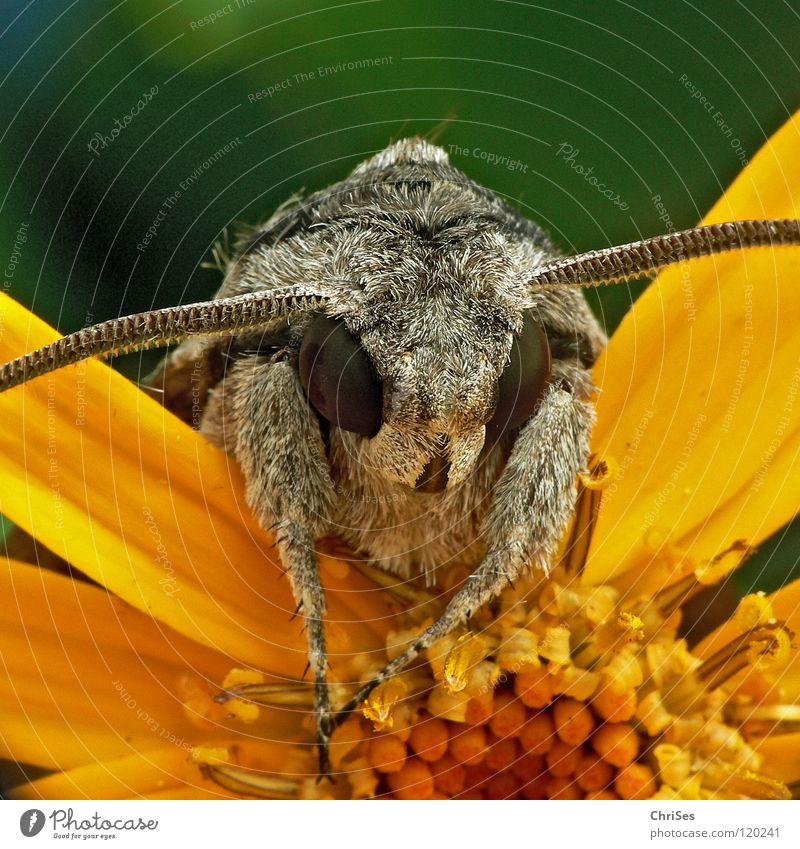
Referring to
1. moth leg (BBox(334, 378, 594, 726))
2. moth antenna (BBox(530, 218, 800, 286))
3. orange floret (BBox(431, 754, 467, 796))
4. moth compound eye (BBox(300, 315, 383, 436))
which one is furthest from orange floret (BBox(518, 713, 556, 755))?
moth antenna (BBox(530, 218, 800, 286))

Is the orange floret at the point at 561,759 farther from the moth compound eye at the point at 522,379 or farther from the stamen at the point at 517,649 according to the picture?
the moth compound eye at the point at 522,379

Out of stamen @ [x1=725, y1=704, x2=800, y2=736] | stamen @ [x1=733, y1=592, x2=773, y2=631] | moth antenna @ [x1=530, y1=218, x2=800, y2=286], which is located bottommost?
stamen @ [x1=725, y1=704, x2=800, y2=736]

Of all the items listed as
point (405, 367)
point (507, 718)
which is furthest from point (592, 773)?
point (405, 367)

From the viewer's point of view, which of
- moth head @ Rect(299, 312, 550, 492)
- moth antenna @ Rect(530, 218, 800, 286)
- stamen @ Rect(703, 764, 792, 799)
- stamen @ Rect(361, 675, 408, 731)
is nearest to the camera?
moth head @ Rect(299, 312, 550, 492)

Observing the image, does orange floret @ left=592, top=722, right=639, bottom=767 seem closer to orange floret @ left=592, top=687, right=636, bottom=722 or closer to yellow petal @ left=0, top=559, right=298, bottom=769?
orange floret @ left=592, top=687, right=636, bottom=722

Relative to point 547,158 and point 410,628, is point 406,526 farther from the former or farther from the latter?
point 547,158
